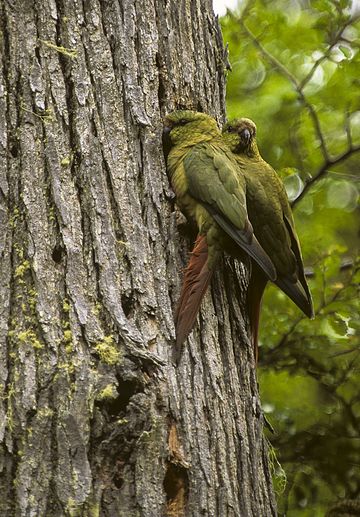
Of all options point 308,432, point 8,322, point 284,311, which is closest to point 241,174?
point 8,322

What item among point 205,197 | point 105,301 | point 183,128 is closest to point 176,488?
point 105,301

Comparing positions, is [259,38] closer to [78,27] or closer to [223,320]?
[78,27]

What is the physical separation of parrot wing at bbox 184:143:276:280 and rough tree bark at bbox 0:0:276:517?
14 cm

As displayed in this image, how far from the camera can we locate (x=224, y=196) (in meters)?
2.89

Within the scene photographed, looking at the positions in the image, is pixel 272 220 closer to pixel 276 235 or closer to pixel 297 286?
pixel 276 235

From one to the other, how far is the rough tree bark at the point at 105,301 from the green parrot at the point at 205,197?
0.22 feet

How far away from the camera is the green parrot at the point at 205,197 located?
277 cm

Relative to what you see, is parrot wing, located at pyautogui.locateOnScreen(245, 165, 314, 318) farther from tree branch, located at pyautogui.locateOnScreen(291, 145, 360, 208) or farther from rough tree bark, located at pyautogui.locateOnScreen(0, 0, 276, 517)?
tree branch, located at pyautogui.locateOnScreen(291, 145, 360, 208)

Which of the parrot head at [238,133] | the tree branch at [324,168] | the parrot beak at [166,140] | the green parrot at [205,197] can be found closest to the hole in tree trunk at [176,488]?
the green parrot at [205,197]

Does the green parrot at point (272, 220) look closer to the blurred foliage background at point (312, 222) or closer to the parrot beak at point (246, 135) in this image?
the parrot beak at point (246, 135)

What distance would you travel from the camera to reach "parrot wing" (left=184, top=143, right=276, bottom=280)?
281cm

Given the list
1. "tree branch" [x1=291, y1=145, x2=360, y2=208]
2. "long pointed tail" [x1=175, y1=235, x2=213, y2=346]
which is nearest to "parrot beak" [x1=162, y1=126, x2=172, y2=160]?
"long pointed tail" [x1=175, y1=235, x2=213, y2=346]

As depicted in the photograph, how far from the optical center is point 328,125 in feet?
15.4

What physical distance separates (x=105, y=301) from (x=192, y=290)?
1.09 ft
